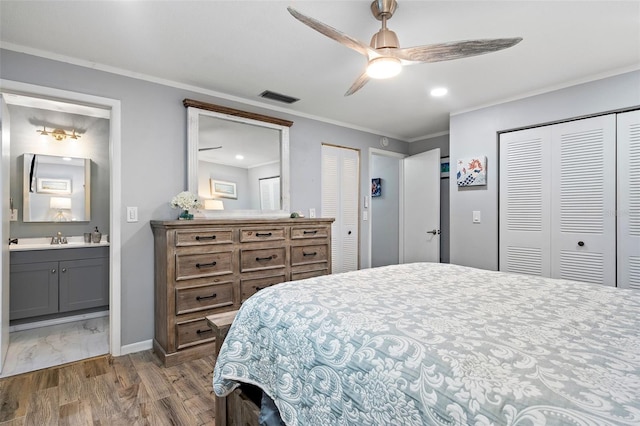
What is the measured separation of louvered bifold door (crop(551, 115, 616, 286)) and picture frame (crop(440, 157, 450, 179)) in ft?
5.18

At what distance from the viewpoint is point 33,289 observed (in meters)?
3.19

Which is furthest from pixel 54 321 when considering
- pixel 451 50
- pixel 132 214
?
pixel 451 50

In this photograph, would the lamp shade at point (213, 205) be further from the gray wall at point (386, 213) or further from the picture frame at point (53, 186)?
the gray wall at point (386, 213)

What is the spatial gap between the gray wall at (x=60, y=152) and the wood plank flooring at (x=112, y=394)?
1.92m

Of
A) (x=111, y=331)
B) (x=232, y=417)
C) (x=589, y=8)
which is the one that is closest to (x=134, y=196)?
(x=111, y=331)

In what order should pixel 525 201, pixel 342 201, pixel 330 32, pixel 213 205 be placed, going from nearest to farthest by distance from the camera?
1. pixel 330 32
2. pixel 213 205
3. pixel 525 201
4. pixel 342 201

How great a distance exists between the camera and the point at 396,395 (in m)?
0.74

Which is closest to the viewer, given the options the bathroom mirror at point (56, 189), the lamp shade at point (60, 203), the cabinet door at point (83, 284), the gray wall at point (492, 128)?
the gray wall at point (492, 128)

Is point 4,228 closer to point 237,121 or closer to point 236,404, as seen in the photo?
point 237,121

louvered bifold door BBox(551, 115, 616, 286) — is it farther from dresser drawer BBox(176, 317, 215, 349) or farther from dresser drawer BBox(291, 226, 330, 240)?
dresser drawer BBox(176, 317, 215, 349)

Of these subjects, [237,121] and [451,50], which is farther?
[237,121]

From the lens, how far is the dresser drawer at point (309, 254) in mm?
3113

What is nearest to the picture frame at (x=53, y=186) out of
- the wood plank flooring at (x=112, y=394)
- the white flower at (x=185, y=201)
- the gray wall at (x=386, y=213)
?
the white flower at (x=185, y=201)

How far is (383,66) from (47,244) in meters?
3.93
